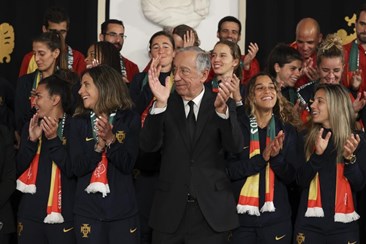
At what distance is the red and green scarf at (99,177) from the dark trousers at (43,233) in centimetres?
42

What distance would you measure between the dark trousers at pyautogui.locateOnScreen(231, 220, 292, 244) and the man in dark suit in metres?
0.40

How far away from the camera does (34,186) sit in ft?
19.4

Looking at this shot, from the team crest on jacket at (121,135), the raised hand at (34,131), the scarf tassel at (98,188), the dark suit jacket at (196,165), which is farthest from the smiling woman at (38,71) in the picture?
the dark suit jacket at (196,165)

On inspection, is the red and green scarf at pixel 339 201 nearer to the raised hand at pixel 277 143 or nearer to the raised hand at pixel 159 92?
the raised hand at pixel 277 143

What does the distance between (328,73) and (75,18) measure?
10.5 feet

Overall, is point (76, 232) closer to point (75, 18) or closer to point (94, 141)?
point (94, 141)

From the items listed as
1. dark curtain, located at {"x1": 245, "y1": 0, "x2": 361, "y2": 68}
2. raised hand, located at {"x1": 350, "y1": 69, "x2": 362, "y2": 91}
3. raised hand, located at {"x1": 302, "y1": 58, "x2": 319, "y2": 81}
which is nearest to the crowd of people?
raised hand, located at {"x1": 350, "y1": 69, "x2": 362, "y2": 91}

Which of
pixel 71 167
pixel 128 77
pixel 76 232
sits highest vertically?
pixel 128 77

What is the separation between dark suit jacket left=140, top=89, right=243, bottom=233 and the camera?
17.2ft

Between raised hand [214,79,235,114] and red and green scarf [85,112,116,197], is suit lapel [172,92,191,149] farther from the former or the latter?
red and green scarf [85,112,116,197]

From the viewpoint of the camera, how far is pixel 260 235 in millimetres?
5746

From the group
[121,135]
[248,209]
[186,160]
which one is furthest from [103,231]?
[248,209]

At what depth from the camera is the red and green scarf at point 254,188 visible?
18.9 feet

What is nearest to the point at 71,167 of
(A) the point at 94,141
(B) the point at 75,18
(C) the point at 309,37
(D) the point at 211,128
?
(A) the point at 94,141
